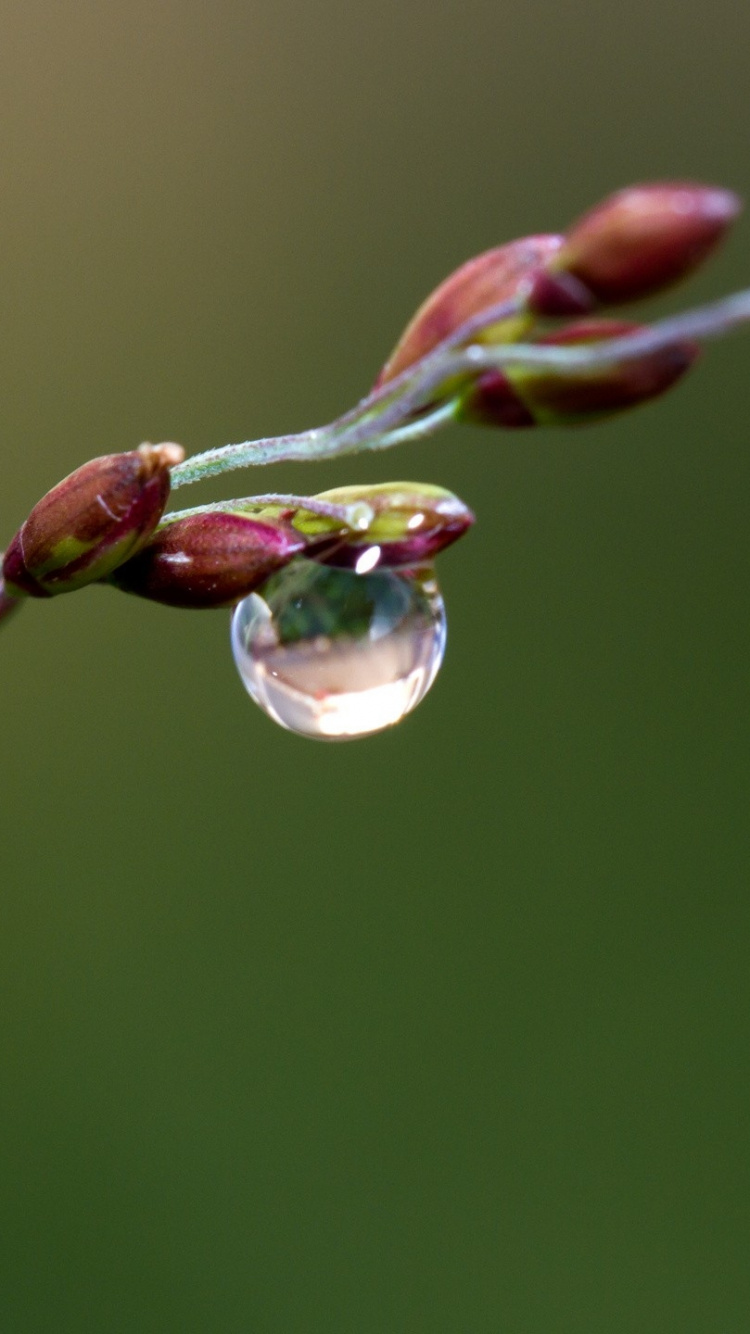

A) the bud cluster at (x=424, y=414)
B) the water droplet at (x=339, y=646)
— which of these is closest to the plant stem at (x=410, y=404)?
the bud cluster at (x=424, y=414)

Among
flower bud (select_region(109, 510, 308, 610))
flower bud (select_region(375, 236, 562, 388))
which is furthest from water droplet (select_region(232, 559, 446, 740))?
flower bud (select_region(375, 236, 562, 388))

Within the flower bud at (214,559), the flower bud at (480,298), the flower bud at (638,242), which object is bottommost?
the flower bud at (214,559)

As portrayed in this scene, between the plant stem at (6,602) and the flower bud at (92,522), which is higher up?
the flower bud at (92,522)

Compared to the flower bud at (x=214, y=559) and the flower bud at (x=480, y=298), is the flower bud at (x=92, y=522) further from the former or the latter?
the flower bud at (x=480, y=298)

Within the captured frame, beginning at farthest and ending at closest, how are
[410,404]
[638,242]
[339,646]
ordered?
[339,646]
[410,404]
[638,242]

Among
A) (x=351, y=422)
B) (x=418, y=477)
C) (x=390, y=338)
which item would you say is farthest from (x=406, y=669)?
(x=390, y=338)

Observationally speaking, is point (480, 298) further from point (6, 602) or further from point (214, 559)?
point (6, 602)

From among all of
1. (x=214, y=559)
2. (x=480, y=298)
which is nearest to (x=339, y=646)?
(x=214, y=559)
